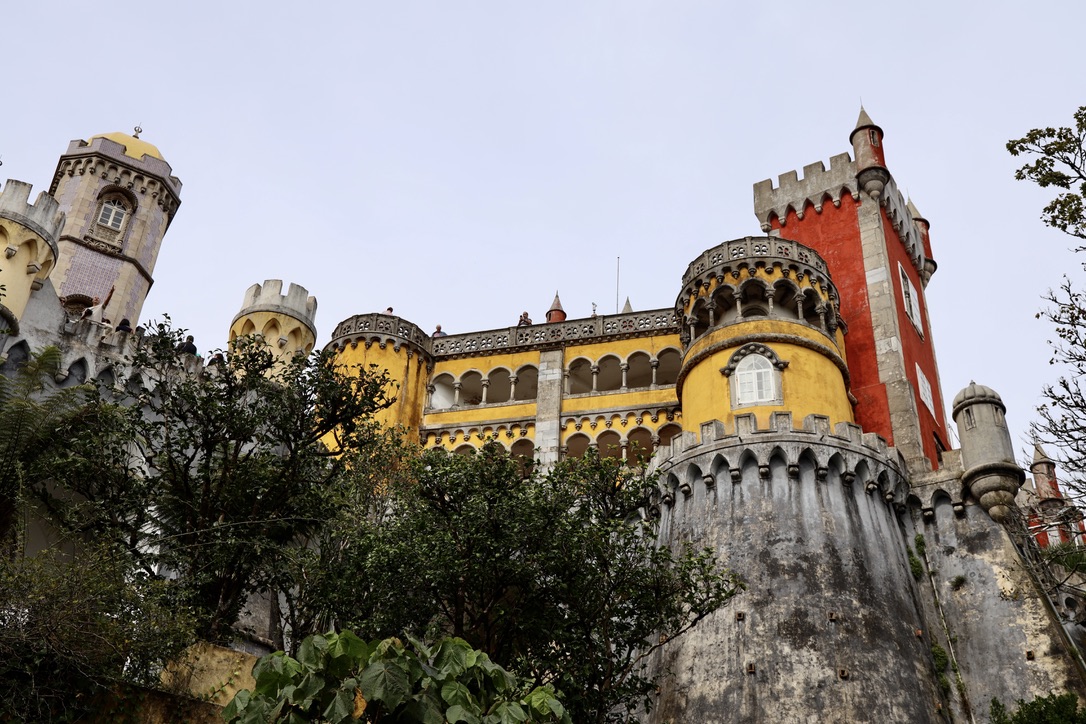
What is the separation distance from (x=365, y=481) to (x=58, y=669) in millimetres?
10058

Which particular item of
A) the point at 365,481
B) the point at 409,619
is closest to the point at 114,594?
the point at 409,619

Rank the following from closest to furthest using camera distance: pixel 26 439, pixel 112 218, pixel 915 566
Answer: pixel 26 439
pixel 915 566
pixel 112 218

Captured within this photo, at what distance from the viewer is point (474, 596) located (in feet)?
69.3

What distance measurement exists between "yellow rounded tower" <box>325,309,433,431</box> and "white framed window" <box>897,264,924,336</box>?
58.0 feet

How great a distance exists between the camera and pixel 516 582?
21.1 m

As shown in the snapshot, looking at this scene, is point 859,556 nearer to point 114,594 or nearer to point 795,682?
point 795,682

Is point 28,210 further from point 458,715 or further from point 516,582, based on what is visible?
point 458,715

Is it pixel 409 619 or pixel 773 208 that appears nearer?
pixel 409 619

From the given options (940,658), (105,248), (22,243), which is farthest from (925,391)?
(105,248)

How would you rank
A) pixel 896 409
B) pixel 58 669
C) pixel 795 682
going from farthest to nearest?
pixel 896 409
pixel 795 682
pixel 58 669

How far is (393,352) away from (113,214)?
555 inches

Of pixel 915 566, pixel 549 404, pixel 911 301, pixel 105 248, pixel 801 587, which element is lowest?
pixel 801 587

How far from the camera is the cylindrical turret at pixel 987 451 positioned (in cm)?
2856

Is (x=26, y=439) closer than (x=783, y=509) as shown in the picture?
Yes
